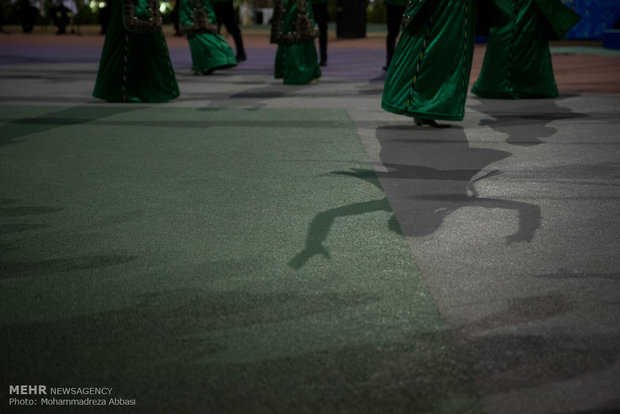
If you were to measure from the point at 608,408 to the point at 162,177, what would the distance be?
2.66 m

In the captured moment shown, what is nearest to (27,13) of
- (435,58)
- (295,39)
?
(295,39)

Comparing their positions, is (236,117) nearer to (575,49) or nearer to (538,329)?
(538,329)

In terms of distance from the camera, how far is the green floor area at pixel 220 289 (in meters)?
1.61

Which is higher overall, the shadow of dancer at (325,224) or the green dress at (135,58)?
the green dress at (135,58)

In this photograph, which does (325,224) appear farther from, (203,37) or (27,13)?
(27,13)

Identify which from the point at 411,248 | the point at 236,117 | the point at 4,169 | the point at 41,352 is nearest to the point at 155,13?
the point at 236,117

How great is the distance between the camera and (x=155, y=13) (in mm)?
6461

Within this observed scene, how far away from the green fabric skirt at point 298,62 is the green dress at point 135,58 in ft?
5.90

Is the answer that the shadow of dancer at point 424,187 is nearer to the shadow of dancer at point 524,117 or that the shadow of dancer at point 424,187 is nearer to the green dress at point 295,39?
the shadow of dancer at point 524,117

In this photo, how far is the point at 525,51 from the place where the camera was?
6582 millimetres

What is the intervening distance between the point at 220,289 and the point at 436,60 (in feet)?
10.2

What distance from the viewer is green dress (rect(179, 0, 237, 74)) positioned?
27.4 ft

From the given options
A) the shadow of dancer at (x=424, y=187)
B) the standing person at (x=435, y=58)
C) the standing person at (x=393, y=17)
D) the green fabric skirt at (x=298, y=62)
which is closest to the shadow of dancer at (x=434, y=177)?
the shadow of dancer at (x=424, y=187)

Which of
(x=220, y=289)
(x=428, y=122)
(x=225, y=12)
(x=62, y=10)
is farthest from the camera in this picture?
(x=62, y=10)
